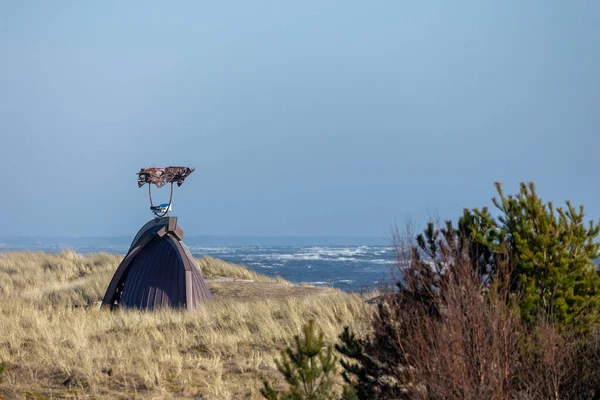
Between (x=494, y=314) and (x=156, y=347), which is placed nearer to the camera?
(x=494, y=314)

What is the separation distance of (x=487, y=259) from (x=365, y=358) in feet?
4.55

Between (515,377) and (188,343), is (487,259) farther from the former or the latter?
(188,343)

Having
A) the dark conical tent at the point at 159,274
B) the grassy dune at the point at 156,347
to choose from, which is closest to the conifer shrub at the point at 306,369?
the grassy dune at the point at 156,347

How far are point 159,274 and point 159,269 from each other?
10 cm

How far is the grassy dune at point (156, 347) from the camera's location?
25.6ft

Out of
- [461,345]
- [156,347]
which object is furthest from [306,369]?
[156,347]

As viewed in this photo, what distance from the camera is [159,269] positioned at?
14266mm

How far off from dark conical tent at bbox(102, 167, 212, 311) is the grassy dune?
23.5 inches

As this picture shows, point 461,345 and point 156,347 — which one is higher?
point 461,345

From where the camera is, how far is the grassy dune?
7.80 m

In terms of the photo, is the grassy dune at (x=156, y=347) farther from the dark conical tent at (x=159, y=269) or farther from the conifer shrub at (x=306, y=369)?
the conifer shrub at (x=306, y=369)

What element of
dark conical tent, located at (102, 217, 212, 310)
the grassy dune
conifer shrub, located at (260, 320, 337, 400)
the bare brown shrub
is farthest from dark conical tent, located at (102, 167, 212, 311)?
conifer shrub, located at (260, 320, 337, 400)

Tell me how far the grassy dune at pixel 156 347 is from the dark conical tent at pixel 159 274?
0.57 m

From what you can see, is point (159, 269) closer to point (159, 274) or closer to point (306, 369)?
point (159, 274)
